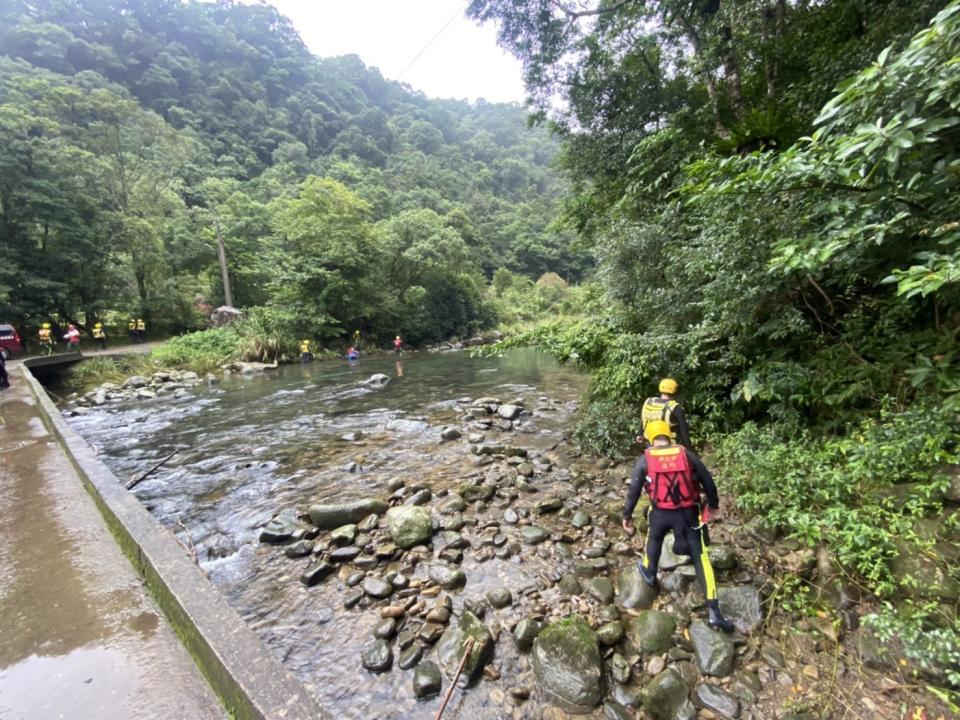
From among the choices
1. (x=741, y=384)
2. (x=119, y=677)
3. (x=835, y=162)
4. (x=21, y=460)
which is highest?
(x=835, y=162)

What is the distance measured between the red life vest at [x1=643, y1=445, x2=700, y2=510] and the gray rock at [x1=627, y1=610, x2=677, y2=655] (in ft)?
2.48

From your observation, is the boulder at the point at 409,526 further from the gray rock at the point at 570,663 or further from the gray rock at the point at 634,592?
the gray rock at the point at 634,592

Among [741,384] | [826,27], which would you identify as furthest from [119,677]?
[826,27]

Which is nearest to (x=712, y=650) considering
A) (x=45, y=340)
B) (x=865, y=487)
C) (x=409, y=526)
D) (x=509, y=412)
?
(x=865, y=487)

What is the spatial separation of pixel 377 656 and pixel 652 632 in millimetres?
1936

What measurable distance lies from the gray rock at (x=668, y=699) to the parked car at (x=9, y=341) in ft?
70.5

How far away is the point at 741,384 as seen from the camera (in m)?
4.31

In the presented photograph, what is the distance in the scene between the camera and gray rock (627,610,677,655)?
280 cm

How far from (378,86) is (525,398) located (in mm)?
105983

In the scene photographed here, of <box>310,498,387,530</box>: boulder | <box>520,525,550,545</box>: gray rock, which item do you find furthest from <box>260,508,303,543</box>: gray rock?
<box>520,525,550,545</box>: gray rock

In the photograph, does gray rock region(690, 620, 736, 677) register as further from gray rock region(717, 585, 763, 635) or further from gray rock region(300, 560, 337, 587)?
gray rock region(300, 560, 337, 587)

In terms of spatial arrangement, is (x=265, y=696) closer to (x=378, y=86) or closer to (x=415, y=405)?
(x=415, y=405)

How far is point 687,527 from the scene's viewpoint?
3.12 metres

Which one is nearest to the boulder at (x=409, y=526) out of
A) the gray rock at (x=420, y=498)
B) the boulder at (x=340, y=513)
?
the boulder at (x=340, y=513)
